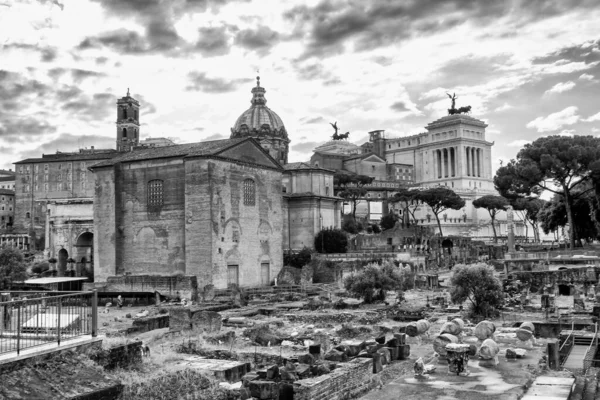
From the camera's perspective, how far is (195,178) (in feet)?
144

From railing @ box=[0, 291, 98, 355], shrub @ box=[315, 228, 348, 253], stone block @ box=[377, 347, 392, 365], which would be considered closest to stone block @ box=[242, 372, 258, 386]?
railing @ box=[0, 291, 98, 355]

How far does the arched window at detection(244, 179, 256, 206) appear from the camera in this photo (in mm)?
47250

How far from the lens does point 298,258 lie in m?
53.4

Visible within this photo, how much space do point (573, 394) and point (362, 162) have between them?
85.5m

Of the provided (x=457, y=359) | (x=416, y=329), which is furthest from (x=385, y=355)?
(x=416, y=329)

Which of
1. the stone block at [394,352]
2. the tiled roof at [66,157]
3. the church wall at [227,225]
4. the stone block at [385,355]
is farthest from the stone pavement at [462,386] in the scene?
the tiled roof at [66,157]

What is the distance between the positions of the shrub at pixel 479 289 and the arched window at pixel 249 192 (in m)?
21.4

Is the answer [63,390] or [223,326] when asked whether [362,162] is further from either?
[63,390]

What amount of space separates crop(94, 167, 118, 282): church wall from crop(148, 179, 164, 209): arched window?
3.26 meters

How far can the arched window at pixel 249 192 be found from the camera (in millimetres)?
47250

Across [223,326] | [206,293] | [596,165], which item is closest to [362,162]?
[596,165]

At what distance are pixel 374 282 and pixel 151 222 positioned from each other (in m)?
18.6

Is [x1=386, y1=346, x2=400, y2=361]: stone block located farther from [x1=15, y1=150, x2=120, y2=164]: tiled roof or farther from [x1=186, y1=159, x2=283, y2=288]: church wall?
[x1=15, y1=150, x2=120, y2=164]: tiled roof

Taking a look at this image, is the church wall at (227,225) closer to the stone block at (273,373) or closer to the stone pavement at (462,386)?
the stone pavement at (462,386)
